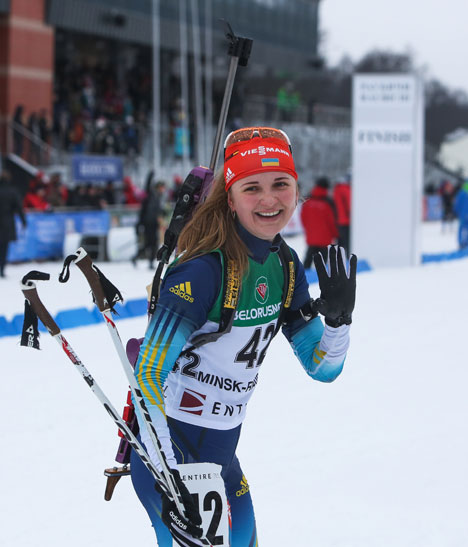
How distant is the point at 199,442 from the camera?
2.37m

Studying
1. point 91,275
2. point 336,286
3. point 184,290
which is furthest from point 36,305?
point 336,286

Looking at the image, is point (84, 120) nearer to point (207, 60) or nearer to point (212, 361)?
point (207, 60)

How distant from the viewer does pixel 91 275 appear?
2.29 m

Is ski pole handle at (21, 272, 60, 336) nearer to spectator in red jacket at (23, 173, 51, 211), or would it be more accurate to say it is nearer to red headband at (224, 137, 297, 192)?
red headband at (224, 137, 297, 192)

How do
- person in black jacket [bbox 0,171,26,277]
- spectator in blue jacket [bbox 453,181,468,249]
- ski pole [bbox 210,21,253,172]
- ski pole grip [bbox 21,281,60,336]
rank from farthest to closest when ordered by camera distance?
spectator in blue jacket [bbox 453,181,468,249] → person in black jacket [bbox 0,171,26,277] → ski pole [bbox 210,21,253,172] → ski pole grip [bbox 21,281,60,336]

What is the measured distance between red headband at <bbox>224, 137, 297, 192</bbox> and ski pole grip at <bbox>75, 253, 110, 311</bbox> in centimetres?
42

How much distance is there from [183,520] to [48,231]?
525 inches

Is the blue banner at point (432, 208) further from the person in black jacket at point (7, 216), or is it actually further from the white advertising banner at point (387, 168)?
the person in black jacket at point (7, 216)

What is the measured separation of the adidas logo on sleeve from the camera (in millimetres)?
2189

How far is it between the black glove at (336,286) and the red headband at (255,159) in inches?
9.7

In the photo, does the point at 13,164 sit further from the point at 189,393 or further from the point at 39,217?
the point at 189,393

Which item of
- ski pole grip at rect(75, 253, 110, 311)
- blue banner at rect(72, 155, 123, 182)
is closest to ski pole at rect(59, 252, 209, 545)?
ski pole grip at rect(75, 253, 110, 311)

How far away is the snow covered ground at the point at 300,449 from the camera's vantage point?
13.0 feet

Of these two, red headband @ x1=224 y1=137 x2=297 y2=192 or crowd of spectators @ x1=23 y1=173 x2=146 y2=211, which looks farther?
crowd of spectators @ x1=23 y1=173 x2=146 y2=211
